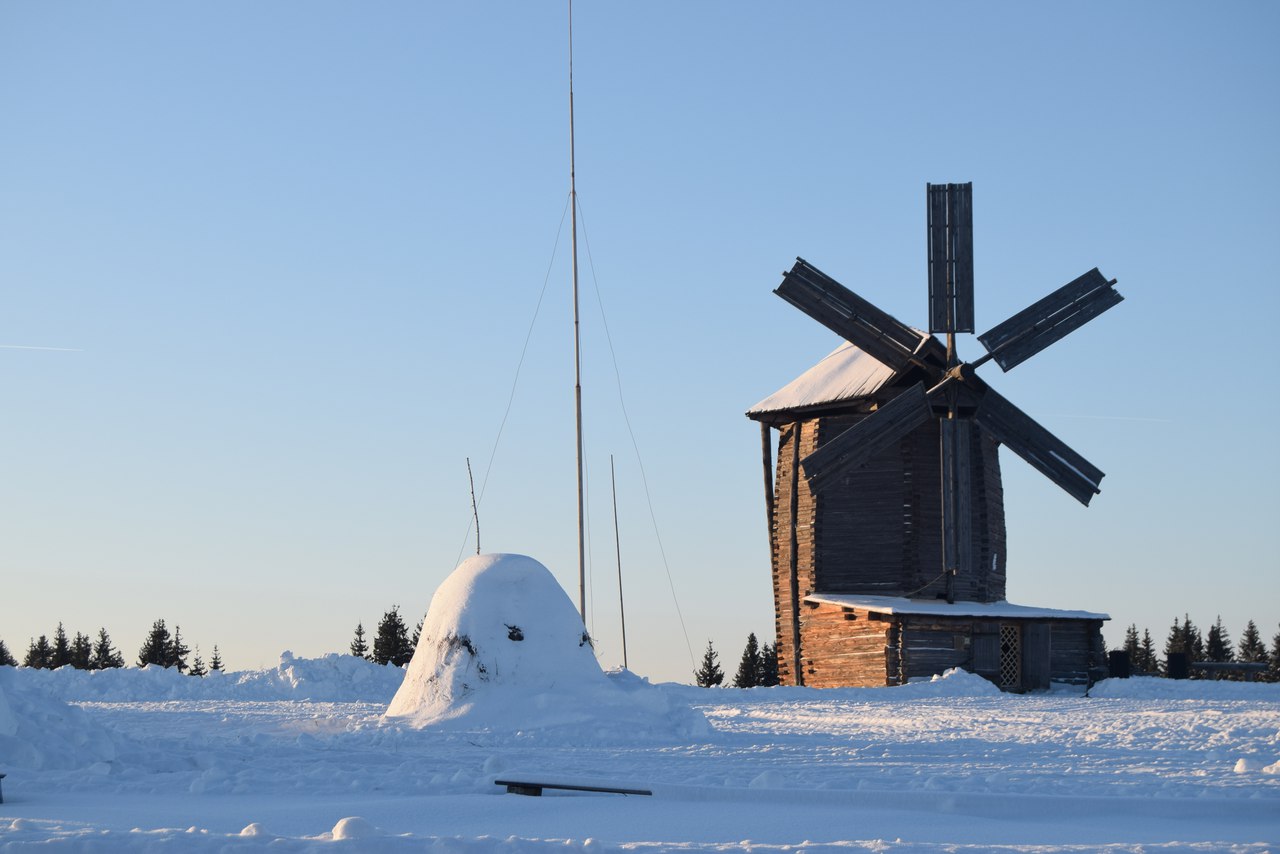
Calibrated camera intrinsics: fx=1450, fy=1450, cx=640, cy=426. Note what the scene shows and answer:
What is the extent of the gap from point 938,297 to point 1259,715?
1381 cm

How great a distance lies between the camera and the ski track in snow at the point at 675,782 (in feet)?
31.5

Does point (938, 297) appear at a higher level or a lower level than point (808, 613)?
higher

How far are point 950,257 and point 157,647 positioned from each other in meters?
35.6

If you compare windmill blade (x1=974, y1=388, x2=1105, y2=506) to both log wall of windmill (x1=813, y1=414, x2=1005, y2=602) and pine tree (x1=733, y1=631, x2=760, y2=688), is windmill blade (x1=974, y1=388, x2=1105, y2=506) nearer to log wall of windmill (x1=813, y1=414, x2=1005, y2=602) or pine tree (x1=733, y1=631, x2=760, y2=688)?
log wall of windmill (x1=813, y1=414, x2=1005, y2=602)

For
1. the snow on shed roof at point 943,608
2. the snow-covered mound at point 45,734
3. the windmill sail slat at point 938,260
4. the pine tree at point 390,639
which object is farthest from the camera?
the pine tree at point 390,639

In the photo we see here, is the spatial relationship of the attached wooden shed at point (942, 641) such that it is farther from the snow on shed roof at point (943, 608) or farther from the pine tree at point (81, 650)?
the pine tree at point (81, 650)

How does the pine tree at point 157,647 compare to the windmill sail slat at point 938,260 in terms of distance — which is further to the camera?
the pine tree at point 157,647

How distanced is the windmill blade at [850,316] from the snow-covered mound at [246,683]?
1206 centimetres

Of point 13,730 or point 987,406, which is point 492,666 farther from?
point 987,406

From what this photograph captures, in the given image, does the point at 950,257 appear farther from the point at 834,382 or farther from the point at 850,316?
the point at 834,382

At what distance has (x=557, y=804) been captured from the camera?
37.1ft

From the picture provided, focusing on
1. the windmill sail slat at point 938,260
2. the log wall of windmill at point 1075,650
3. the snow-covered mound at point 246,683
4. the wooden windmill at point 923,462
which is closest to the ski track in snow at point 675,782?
the snow-covered mound at point 246,683

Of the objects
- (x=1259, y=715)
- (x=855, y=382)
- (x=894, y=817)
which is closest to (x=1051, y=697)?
(x=1259, y=715)

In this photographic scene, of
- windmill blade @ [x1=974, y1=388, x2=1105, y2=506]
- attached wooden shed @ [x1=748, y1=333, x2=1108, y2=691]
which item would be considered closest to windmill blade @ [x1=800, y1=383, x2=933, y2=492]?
attached wooden shed @ [x1=748, y1=333, x2=1108, y2=691]
